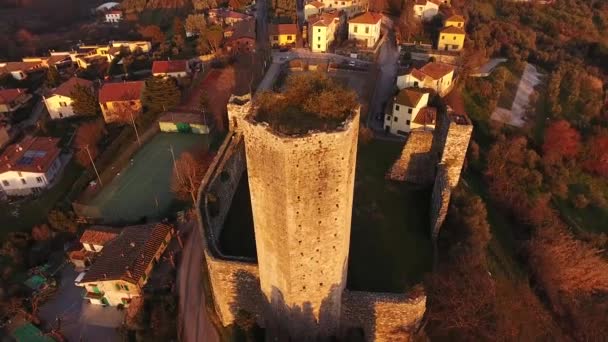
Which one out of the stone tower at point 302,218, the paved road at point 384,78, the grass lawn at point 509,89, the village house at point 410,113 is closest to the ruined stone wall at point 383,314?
the stone tower at point 302,218

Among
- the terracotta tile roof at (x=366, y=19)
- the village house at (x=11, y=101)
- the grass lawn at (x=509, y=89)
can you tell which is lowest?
the village house at (x=11, y=101)

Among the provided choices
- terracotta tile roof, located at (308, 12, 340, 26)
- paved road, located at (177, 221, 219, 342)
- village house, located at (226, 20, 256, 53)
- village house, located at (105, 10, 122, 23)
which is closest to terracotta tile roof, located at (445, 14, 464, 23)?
terracotta tile roof, located at (308, 12, 340, 26)

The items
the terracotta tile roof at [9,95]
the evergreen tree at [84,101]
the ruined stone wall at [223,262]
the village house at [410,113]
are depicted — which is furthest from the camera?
the terracotta tile roof at [9,95]

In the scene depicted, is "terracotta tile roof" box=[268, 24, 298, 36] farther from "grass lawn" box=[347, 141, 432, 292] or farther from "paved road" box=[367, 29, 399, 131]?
"grass lawn" box=[347, 141, 432, 292]

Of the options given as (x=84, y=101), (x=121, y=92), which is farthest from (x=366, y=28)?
(x=84, y=101)

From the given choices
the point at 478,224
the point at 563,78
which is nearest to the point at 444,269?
the point at 478,224

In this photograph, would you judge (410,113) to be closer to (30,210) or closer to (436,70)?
(436,70)

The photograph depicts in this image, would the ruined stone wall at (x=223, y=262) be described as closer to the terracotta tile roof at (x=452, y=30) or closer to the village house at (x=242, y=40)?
the village house at (x=242, y=40)

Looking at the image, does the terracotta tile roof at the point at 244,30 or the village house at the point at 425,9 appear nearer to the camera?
the terracotta tile roof at the point at 244,30

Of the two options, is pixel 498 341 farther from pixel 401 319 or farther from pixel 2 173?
pixel 2 173
